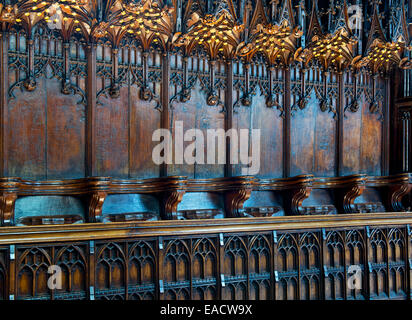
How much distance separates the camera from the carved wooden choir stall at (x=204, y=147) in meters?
5.84

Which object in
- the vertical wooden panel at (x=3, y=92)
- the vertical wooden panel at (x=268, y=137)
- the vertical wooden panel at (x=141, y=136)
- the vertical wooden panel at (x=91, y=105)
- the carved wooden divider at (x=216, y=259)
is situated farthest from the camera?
the vertical wooden panel at (x=268, y=137)

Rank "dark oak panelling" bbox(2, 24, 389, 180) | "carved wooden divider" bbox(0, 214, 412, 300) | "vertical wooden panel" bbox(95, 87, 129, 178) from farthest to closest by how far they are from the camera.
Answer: "vertical wooden panel" bbox(95, 87, 129, 178), "dark oak panelling" bbox(2, 24, 389, 180), "carved wooden divider" bbox(0, 214, 412, 300)

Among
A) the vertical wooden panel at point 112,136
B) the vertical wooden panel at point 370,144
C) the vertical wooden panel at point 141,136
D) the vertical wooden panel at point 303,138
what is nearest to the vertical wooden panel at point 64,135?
the vertical wooden panel at point 112,136

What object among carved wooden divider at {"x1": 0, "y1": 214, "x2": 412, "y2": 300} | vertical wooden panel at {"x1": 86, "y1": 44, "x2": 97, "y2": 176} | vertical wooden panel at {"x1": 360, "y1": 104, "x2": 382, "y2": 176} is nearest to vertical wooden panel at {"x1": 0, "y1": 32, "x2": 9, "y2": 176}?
vertical wooden panel at {"x1": 86, "y1": 44, "x2": 97, "y2": 176}

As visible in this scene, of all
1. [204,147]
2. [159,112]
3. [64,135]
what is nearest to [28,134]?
[64,135]

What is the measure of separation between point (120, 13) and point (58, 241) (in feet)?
12.4

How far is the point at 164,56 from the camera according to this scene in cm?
780

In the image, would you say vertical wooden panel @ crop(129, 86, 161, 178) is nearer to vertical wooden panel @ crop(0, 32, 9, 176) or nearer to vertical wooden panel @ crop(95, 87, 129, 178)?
vertical wooden panel @ crop(95, 87, 129, 178)

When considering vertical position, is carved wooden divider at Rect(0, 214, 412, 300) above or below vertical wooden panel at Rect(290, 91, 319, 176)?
below

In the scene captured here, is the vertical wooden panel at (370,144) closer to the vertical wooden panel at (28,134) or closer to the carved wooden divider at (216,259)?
the carved wooden divider at (216,259)

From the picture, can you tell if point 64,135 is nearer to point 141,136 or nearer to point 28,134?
point 28,134

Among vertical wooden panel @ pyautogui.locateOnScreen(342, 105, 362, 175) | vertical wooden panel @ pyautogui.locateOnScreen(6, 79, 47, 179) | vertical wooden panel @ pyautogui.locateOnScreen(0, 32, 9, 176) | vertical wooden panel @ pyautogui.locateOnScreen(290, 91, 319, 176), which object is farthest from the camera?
vertical wooden panel @ pyautogui.locateOnScreen(342, 105, 362, 175)

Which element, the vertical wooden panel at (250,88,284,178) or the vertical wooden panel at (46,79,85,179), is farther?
the vertical wooden panel at (250,88,284,178)

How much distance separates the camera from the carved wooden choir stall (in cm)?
584
